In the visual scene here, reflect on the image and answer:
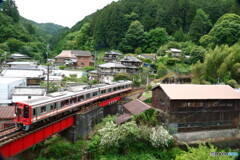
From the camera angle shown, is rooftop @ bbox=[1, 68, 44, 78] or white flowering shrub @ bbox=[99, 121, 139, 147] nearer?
white flowering shrub @ bbox=[99, 121, 139, 147]

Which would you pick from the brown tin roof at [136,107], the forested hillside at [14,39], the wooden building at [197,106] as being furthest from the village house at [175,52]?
the forested hillside at [14,39]

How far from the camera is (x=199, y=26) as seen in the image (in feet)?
153

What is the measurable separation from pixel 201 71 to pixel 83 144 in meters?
19.9

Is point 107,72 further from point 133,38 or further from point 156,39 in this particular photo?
point 156,39

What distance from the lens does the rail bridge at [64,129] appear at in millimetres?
9623

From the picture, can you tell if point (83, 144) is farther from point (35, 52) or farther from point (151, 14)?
point (151, 14)

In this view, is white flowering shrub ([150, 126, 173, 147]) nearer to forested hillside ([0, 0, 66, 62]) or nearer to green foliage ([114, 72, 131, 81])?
green foliage ([114, 72, 131, 81])

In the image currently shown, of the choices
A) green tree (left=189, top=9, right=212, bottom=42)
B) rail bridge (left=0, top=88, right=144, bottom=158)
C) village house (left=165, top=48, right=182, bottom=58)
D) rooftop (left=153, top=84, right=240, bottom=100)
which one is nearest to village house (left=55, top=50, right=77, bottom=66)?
village house (left=165, top=48, right=182, bottom=58)

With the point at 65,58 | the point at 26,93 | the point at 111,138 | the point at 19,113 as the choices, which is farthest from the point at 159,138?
the point at 65,58

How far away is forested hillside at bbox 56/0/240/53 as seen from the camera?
48406mm

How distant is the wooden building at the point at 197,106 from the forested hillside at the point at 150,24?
3128 cm

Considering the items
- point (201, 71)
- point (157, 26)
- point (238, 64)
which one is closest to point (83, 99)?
point (201, 71)

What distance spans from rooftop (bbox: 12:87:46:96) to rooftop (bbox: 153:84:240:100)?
12.2 metres

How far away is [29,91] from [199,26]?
42.6 metres
